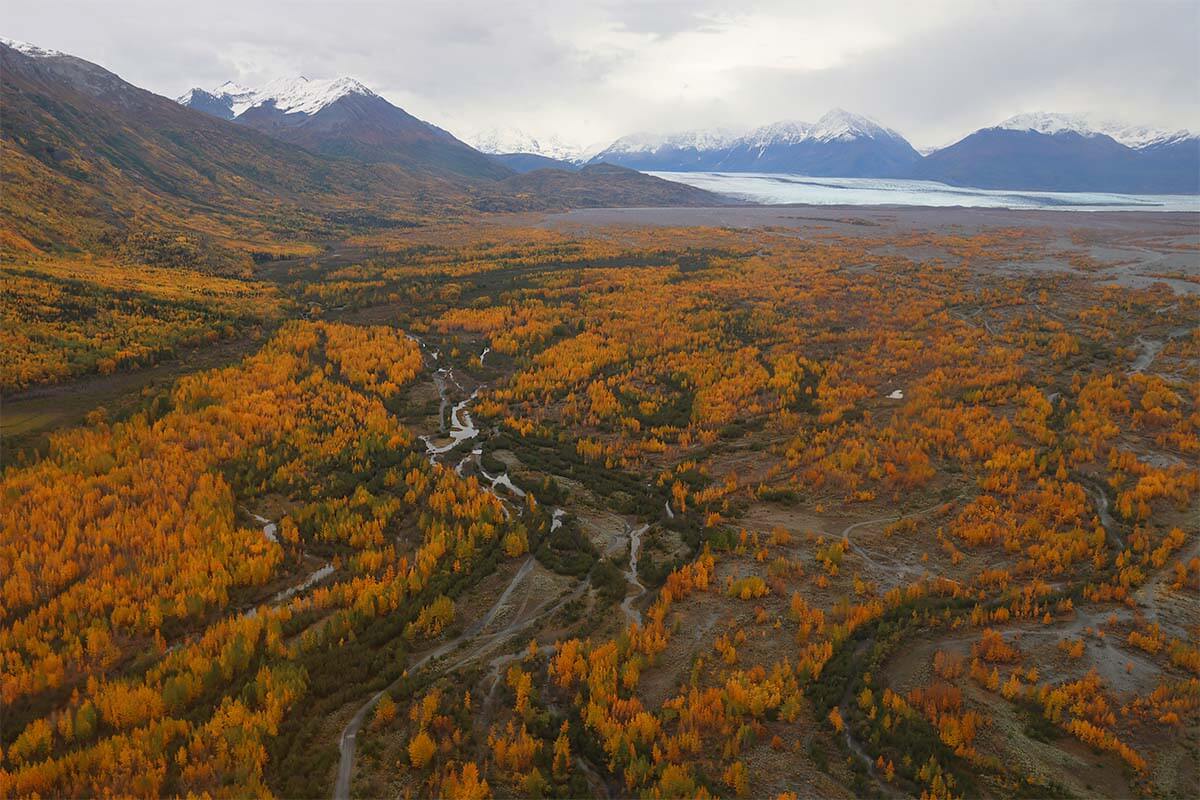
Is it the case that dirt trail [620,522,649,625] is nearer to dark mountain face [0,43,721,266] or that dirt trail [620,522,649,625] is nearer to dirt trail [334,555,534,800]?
dirt trail [334,555,534,800]

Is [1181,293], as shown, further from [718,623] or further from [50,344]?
[50,344]

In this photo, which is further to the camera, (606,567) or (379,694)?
(606,567)

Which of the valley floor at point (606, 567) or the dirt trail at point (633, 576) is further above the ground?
the valley floor at point (606, 567)

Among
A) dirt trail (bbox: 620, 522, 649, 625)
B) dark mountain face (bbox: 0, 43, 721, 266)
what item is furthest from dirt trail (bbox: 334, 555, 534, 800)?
dark mountain face (bbox: 0, 43, 721, 266)

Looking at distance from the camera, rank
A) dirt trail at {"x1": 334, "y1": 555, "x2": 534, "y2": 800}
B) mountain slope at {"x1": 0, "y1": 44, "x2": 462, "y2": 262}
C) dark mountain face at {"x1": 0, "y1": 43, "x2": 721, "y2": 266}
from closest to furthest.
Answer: dirt trail at {"x1": 334, "y1": 555, "x2": 534, "y2": 800}, dark mountain face at {"x1": 0, "y1": 43, "x2": 721, "y2": 266}, mountain slope at {"x1": 0, "y1": 44, "x2": 462, "y2": 262}

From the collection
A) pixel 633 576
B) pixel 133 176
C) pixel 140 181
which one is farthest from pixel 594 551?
pixel 133 176

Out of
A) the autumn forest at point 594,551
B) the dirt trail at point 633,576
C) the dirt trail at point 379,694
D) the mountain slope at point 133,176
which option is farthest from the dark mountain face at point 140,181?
the dirt trail at point 633,576

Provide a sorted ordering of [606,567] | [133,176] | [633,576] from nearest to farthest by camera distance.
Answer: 1. [633,576]
2. [606,567]
3. [133,176]

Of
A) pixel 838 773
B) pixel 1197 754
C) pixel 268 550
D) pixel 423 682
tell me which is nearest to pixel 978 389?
pixel 1197 754

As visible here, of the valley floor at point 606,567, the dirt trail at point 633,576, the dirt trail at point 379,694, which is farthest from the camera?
the dirt trail at point 633,576

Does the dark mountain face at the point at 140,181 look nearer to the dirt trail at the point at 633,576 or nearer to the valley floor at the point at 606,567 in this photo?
the valley floor at the point at 606,567

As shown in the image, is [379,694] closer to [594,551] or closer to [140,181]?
[594,551]
